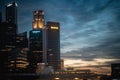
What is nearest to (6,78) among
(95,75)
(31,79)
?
(31,79)

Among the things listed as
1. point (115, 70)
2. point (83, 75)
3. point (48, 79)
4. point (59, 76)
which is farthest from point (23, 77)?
point (115, 70)

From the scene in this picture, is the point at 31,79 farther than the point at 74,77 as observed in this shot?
No

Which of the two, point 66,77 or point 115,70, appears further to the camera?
point 115,70

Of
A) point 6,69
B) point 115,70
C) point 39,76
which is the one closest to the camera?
point 39,76

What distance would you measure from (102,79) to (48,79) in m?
35.0

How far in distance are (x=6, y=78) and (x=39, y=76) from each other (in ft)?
39.5

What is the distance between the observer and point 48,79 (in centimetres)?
9550

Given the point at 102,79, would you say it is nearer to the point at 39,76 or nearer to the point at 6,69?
the point at 39,76

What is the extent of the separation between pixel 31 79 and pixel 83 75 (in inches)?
1222

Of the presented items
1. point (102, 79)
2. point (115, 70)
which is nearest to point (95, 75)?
point (102, 79)

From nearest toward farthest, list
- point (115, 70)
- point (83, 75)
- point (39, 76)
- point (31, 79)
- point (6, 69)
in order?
point (31, 79), point (39, 76), point (83, 75), point (115, 70), point (6, 69)

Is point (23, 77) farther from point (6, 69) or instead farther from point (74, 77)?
point (6, 69)

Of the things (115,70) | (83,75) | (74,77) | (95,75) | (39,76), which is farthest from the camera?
(115,70)

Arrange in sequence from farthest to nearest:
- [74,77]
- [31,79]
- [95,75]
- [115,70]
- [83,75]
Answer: [115,70] → [95,75] → [83,75] → [74,77] → [31,79]
